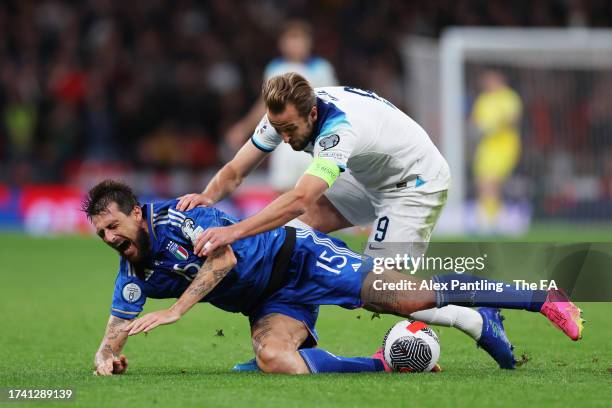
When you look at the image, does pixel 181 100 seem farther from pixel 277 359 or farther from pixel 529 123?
pixel 277 359

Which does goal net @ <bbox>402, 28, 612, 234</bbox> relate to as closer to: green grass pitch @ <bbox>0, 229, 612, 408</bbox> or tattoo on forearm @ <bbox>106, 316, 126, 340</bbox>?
green grass pitch @ <bbox>0, 229, 612, 408</bbox>

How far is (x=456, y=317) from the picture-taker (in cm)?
633

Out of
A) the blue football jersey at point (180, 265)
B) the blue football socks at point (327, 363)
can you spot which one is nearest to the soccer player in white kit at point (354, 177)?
the blue football jersey at point (180, 265)

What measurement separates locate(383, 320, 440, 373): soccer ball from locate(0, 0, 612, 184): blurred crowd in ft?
40.7

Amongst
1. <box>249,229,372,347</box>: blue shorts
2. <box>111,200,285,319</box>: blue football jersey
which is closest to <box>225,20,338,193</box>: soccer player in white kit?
<box>249,229,372,347</box>: blue shorts

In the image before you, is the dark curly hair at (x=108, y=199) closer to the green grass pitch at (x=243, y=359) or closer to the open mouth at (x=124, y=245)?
the open mouth at (x=124, y=245)

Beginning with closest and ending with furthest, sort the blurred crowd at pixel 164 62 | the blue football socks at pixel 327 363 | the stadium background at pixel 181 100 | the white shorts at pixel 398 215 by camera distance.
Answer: the blue football socks at pixel 327 363, the white shorts at pixel 398 215, the stadium background at pixel 181 100, the blurred crowd at pixel 164 62

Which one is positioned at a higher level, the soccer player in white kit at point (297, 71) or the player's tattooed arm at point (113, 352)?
the soccer player in white kit at point (297, 71)

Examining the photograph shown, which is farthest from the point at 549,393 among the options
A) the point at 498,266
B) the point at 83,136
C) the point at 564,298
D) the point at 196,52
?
the point at 196,52

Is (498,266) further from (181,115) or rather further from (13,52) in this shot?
(13,52)

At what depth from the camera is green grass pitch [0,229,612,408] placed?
5219 millimetres

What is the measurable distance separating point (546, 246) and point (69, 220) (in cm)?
1223

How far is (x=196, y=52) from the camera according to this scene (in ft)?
Result: 65.5

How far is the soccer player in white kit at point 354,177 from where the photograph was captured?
6.13m
